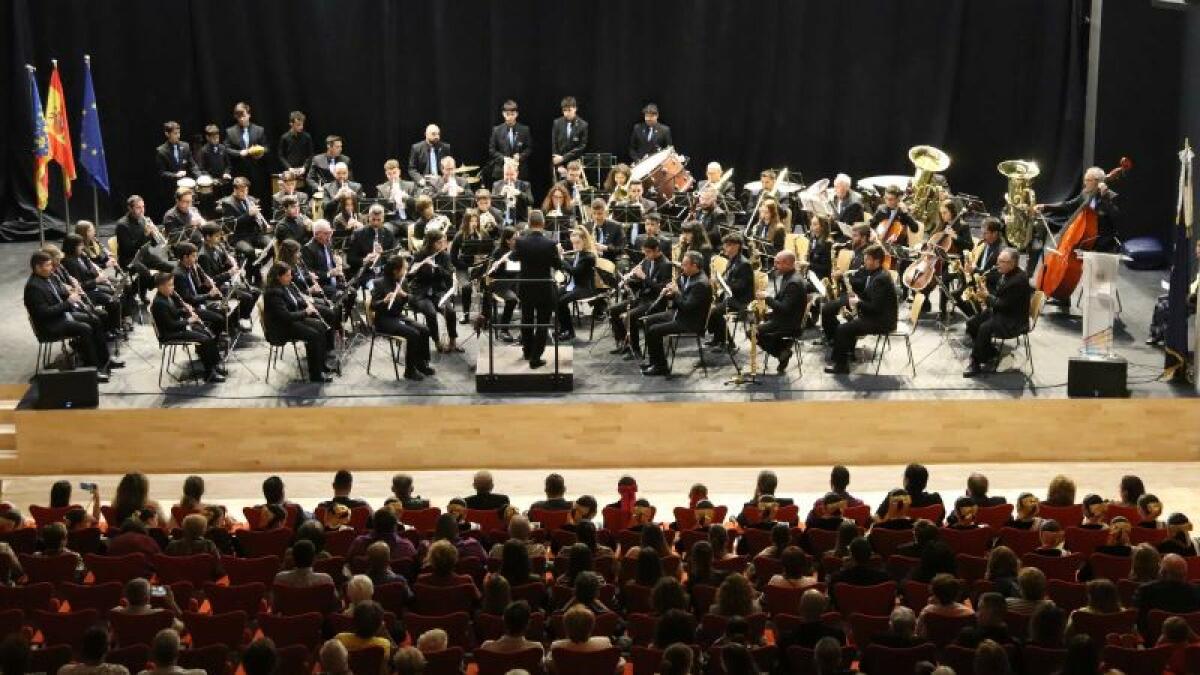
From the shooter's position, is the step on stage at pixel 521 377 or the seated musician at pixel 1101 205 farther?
the seated musician at pixel 1101 205

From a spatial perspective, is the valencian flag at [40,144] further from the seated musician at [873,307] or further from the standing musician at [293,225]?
the seated musician at [873,307]

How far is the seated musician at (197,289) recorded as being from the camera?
Result: 614 inches

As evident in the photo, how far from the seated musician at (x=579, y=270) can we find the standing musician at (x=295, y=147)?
4.77 metres

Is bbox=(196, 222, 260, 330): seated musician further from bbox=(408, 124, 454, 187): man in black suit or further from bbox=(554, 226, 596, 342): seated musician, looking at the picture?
bbox=(408, 124, 454, 187): man in black suit

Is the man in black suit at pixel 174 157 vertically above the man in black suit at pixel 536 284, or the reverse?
the man in black suit at pixel 174 157

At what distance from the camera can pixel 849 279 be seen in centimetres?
1616

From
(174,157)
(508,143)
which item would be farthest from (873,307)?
(174,157)

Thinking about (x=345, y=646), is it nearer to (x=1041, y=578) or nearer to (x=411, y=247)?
(x=1041, y=578)

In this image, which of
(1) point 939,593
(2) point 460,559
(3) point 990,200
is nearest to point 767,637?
(1) point 939,593

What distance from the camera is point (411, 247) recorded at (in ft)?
54.6

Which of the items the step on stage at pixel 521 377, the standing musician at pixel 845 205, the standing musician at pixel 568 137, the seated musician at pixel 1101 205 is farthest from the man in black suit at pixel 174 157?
the seated musician at pixel 1101 205

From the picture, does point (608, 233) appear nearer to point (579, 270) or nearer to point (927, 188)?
point (579, 270)

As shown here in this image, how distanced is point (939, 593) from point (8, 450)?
346 inches

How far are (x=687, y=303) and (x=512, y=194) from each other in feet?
10.9
